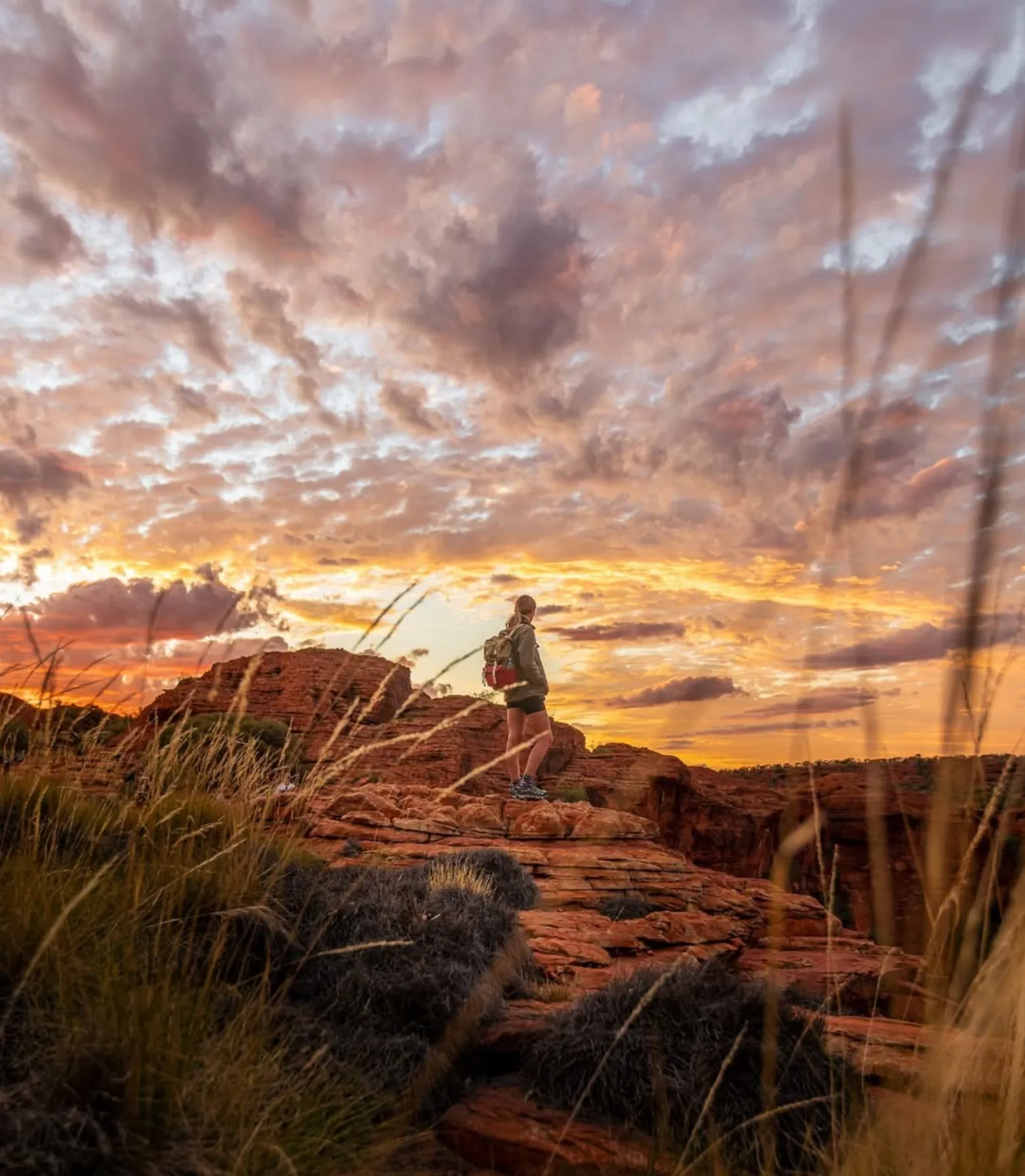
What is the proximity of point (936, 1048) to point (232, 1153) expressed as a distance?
1.73 meters

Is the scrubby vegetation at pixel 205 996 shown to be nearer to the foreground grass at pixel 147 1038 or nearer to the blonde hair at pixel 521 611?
the foreground grass at pixel 147 1038

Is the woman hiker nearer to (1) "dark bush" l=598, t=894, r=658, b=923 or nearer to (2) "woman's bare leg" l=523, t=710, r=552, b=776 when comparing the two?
(2) "woman's bare leg" l=523, t=710, r=552, b=776

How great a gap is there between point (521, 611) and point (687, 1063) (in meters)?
9.07

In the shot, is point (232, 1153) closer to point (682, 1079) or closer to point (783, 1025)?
point (682, 1079)

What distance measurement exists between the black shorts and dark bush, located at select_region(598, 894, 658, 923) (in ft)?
11.3

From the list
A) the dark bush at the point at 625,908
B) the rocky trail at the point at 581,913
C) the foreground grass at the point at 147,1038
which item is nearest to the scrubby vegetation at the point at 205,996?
the foreground grass at the point at 147,1038

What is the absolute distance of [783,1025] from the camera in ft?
12.8

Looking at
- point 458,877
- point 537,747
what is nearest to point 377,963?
point 458,877

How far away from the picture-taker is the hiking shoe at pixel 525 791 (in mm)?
13391

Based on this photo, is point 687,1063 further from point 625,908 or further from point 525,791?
point 525,791

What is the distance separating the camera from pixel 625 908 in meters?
8.66

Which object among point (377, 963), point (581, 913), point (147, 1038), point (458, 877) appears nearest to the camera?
point (147, 1038)

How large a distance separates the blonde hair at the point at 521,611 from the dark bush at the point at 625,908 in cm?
436

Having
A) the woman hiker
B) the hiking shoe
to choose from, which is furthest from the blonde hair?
the hiking shoe
